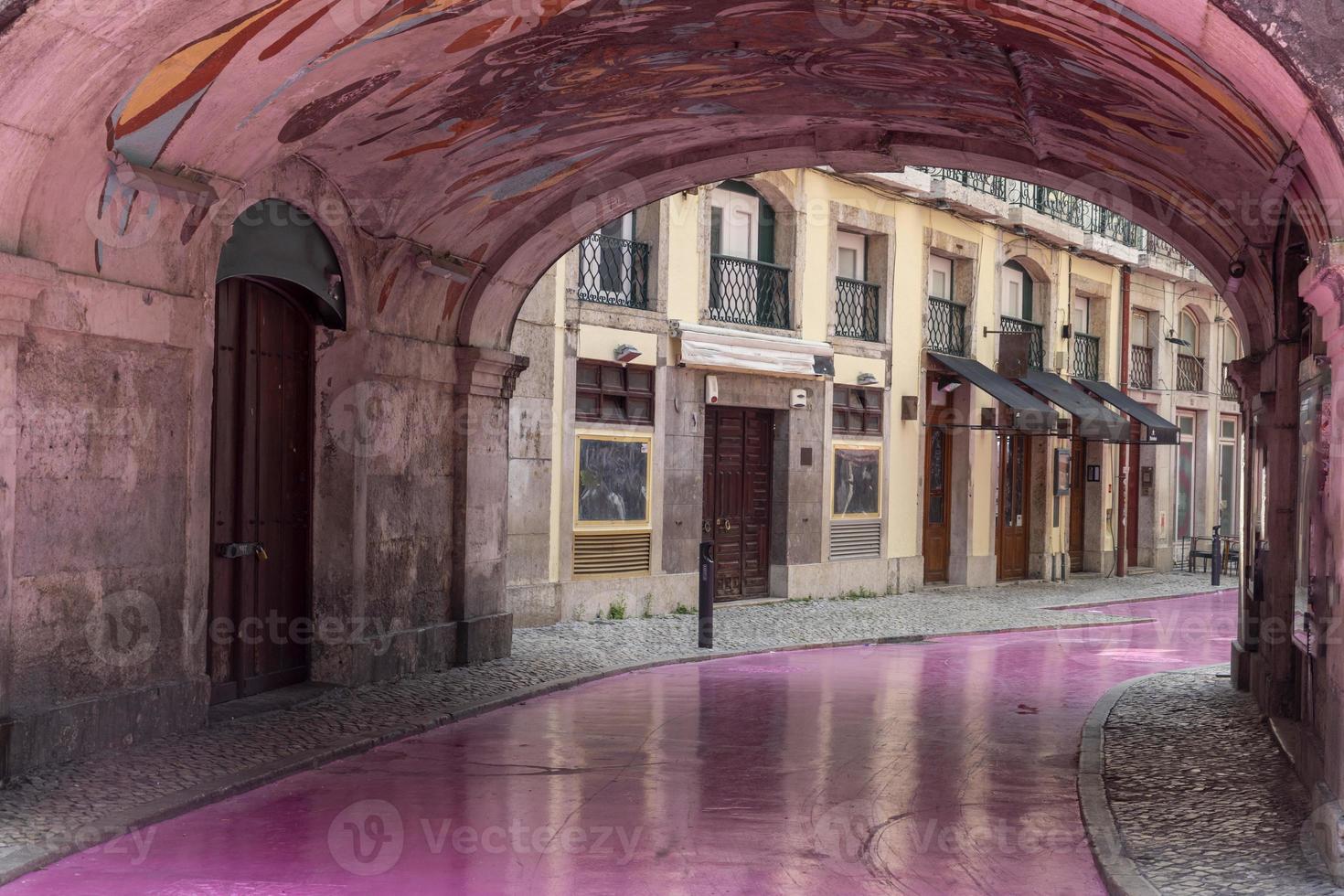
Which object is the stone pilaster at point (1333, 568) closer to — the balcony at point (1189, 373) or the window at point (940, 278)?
the window at point (940, 278)

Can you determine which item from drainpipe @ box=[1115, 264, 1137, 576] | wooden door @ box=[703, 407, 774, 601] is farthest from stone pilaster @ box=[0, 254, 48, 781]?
drainpipe @ box=[1115, 264, 1137, 576]

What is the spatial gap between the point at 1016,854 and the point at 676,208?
481 inches

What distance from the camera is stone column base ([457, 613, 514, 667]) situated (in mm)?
12266

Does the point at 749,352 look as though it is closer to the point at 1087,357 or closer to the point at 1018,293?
the point at 1018,293

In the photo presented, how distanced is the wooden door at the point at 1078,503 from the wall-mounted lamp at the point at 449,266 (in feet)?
61.3

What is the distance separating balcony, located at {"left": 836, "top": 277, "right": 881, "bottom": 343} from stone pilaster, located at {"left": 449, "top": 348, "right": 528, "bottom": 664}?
917cm

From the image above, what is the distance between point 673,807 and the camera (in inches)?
291

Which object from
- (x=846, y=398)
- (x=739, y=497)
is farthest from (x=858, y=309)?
(x=739, y=497)

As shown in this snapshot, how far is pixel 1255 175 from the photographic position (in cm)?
884

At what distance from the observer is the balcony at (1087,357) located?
28.1 meters

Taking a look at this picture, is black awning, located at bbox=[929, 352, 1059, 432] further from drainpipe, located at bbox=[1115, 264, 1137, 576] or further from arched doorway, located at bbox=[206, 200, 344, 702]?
arched doorway, located at bbox=[206, 200, 344, 702]

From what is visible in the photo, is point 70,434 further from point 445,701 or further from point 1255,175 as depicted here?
point 1255,175

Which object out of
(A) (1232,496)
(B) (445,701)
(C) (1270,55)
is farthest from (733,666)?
(A) (1232,496)

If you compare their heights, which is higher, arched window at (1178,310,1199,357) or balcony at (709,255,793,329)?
arched window at (1178,310,1199,357)
